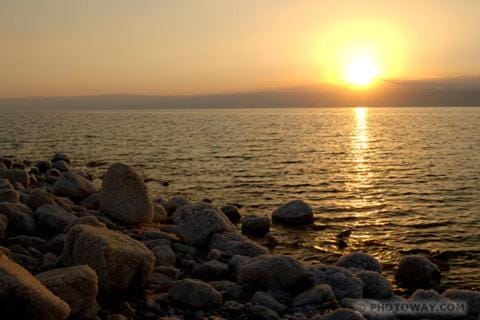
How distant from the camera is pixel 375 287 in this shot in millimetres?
11547

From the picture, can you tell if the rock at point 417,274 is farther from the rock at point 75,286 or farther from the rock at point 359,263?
the rock at point 75,286

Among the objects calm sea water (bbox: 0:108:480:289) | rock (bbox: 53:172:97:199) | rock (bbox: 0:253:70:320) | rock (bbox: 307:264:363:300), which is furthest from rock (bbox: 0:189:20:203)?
rock (bbox: 307:264:363:300)

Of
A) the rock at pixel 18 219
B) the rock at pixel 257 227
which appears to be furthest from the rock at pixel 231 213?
the rock at pixel 18 219

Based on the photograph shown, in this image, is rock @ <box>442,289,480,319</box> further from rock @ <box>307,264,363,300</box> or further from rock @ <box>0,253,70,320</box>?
rock @ <box>0,253,70,320</box>

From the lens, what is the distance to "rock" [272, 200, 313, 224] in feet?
64.0

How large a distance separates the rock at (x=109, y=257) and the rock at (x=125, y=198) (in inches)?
275

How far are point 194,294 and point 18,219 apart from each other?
6482mm

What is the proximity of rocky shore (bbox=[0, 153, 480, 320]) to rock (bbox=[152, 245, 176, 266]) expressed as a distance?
0.09ft

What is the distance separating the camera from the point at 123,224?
55.1ft

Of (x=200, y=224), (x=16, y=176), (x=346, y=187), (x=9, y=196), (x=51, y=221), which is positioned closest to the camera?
(x=51, y=221)

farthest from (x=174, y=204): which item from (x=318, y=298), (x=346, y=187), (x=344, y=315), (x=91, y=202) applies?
(x=344, y=315)

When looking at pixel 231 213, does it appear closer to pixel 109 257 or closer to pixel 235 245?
pixel 235 245

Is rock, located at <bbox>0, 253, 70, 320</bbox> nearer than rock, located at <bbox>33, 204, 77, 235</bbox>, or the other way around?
rock, located at <bbox>0, 253, 70, 320</bbox>

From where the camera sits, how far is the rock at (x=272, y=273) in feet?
36.8
